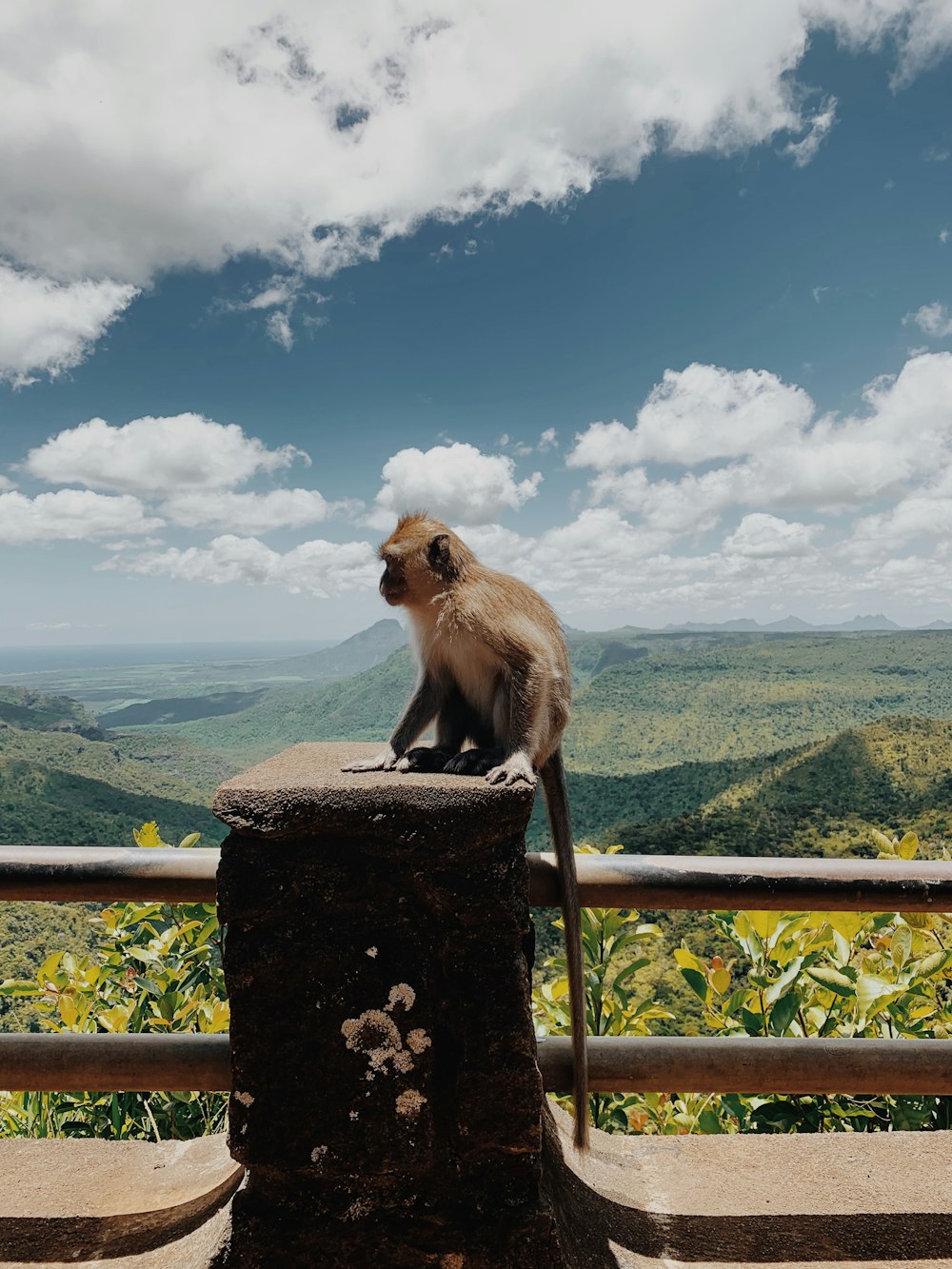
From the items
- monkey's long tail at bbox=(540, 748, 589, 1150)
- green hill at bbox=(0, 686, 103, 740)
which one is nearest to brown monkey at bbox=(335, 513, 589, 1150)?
monkey's long tail at bbox=(540, 748, 589, 1150)

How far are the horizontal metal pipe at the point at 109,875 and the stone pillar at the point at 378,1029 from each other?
444mm

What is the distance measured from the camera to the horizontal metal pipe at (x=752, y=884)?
7.14 feet

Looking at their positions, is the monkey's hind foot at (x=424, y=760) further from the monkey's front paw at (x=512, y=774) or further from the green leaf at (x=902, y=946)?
the green leaf at (x=902, y=946)

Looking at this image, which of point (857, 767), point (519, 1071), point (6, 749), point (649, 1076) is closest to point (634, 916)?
point (649, 1076)

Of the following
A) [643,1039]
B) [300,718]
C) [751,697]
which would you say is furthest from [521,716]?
[300,718]

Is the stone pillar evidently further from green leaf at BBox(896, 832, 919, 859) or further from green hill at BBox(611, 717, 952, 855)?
green hill at BBox(611, 717, 952, 855)

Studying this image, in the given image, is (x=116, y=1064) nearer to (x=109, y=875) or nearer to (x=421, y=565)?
(x=109, y=875)

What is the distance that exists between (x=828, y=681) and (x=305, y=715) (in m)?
58.9

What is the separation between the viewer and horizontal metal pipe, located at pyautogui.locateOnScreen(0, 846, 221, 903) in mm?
2168

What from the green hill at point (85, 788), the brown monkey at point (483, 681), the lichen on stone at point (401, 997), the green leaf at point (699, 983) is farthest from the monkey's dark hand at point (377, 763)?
the green hill at point (85, 788)

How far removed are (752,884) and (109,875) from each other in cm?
173

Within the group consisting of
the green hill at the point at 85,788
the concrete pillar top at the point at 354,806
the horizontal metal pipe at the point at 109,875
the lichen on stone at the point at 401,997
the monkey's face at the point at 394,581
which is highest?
the monkey's face at the point at 394,581

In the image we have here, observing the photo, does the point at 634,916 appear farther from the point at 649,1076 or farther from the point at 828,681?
the point at 828,681

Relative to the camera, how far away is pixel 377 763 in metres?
2.30
